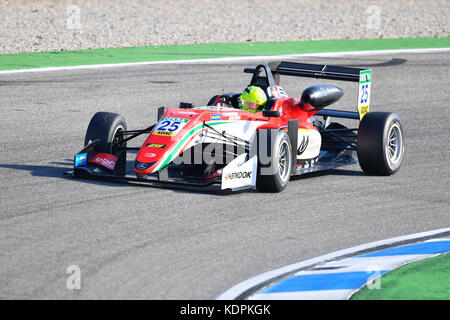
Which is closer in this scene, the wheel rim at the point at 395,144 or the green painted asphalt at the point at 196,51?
the wheel rim at the point at 395,144

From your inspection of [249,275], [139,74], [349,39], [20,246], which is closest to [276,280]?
[249,275]

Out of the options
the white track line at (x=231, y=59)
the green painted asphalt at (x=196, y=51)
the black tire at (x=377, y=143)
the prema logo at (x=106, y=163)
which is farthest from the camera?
the green painted asphalt at (x=196, y=51)

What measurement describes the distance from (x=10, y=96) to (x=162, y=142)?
751 centimetres

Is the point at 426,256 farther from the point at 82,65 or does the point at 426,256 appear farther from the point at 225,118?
the point at 82,65

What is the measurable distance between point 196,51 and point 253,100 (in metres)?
12.0

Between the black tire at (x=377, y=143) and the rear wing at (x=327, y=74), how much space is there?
50cm

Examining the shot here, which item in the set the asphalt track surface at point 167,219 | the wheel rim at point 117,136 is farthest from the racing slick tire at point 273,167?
the wheel rim at point 117,136

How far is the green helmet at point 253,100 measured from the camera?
Result: 34.4 ft

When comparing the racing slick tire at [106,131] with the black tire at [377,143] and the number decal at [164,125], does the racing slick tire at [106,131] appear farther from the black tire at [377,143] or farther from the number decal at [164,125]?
the black tire at [377,143]

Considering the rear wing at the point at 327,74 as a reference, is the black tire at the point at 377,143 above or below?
below

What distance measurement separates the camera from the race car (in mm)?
9344

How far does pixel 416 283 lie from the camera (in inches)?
259

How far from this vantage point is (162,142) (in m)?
9.37

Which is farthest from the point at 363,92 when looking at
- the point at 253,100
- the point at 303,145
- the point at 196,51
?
the point at 196,51
